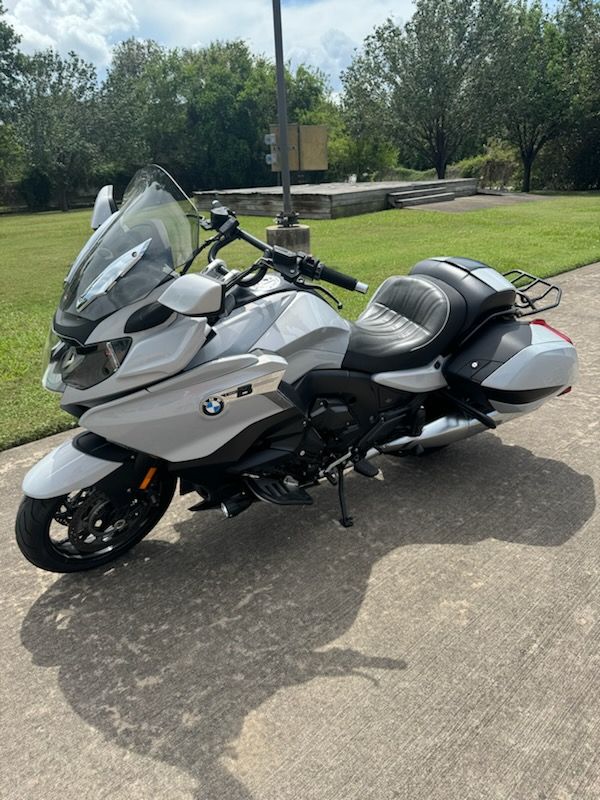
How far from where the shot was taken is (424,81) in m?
28.3

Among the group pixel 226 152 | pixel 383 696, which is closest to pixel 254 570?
pixel 383 696

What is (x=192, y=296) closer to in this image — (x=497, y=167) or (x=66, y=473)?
(x=66, y=473)

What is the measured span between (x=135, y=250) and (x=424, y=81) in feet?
98.3

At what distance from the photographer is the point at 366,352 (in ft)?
9.79

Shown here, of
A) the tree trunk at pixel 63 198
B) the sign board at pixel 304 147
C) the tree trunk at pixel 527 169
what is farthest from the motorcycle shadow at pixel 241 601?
the tree trunk at pixel 63 198

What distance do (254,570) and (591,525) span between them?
1567mm

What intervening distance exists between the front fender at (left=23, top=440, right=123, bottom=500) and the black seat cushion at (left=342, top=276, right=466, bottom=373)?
116 cm

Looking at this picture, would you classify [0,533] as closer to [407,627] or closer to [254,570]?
[254,570]

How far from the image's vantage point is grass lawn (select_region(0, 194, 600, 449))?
486 cm

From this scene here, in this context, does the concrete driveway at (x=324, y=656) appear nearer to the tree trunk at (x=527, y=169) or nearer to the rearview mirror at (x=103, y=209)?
the rearview mirror at (x=103, y=209)

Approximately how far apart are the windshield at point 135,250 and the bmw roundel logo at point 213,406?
466mm

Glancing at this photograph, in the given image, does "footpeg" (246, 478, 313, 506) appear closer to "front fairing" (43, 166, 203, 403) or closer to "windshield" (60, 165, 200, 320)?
"front fairing" (43, 166, 203, 403)

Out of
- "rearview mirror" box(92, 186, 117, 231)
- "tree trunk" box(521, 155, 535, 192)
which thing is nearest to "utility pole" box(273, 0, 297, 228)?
"rearview mirror" box(92, 186, 117, 231)

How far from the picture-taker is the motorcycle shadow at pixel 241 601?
2059mm
